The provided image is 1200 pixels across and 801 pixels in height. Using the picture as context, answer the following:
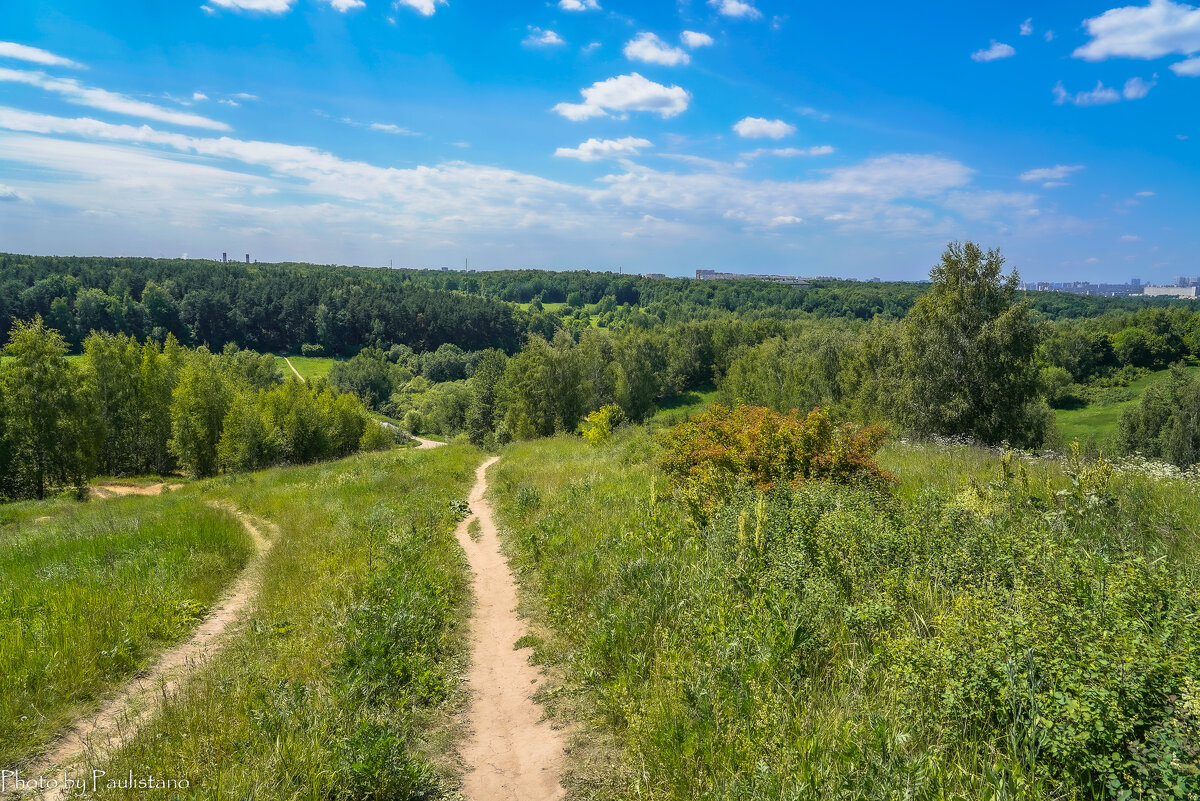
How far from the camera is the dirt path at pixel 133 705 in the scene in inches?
196

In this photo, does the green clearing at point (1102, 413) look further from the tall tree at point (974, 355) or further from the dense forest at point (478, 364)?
the tall tree at point (974, 355)

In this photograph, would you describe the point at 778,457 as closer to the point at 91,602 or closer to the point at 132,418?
the point at 91,602

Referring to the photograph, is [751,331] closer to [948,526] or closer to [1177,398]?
[1177,398]

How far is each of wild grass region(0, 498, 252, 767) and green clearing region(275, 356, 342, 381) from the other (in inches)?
3616

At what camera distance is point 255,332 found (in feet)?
388

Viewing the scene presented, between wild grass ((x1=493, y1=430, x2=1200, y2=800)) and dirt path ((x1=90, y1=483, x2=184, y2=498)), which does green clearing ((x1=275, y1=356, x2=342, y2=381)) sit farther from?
wild grass ((x1=493, y1=430, x2=1200, y2=800))

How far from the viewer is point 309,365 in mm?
109062

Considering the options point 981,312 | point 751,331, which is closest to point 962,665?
point 981,312

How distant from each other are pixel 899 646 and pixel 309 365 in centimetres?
12108

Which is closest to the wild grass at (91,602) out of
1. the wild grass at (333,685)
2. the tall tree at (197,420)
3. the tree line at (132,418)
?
the wild grass at (333,685)

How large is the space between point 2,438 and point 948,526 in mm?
41622

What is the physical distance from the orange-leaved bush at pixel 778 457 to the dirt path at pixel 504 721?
3.73m

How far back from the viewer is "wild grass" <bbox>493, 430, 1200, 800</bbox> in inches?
131

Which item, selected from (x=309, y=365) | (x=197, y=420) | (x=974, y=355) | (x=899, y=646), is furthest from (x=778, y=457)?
(x=309, y=365)
